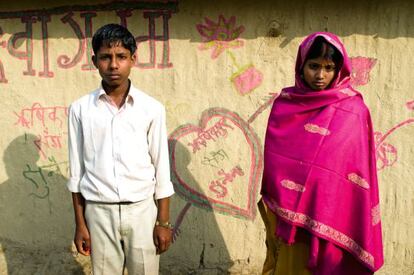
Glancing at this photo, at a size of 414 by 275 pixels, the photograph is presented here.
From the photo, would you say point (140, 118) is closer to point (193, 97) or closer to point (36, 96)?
point (193, 97)

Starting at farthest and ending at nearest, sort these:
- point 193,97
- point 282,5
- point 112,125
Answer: point 193,97 < point 282,5 < point 112,125

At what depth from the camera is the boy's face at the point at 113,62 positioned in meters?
2.01

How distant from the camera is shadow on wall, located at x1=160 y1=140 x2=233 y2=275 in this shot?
325cm

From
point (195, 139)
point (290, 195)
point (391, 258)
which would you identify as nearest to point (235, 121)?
point (195, 139)

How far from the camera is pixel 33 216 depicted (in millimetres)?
3488

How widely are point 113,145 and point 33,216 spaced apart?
6.18 ft

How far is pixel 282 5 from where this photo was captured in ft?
9.71

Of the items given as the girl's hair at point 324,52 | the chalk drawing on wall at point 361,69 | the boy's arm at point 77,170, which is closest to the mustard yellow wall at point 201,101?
the chalk drawing on wall at point 361,69

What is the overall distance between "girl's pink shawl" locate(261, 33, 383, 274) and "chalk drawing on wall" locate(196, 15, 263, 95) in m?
0.94

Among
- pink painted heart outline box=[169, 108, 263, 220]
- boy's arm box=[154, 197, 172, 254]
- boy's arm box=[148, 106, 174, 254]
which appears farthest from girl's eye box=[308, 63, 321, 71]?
pink painted heart outline box=[169, 108, 263, 220]

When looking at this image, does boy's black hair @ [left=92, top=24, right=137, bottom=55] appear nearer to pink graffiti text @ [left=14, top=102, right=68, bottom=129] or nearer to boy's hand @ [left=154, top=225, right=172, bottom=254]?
boy's hand @ [left=154, top=225, right=172, bottom=254]

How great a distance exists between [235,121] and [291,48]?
2.23 feet

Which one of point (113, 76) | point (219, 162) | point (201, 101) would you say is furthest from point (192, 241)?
point (113, 76)

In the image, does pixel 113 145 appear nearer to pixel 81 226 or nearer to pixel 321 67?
pixel 81 226
